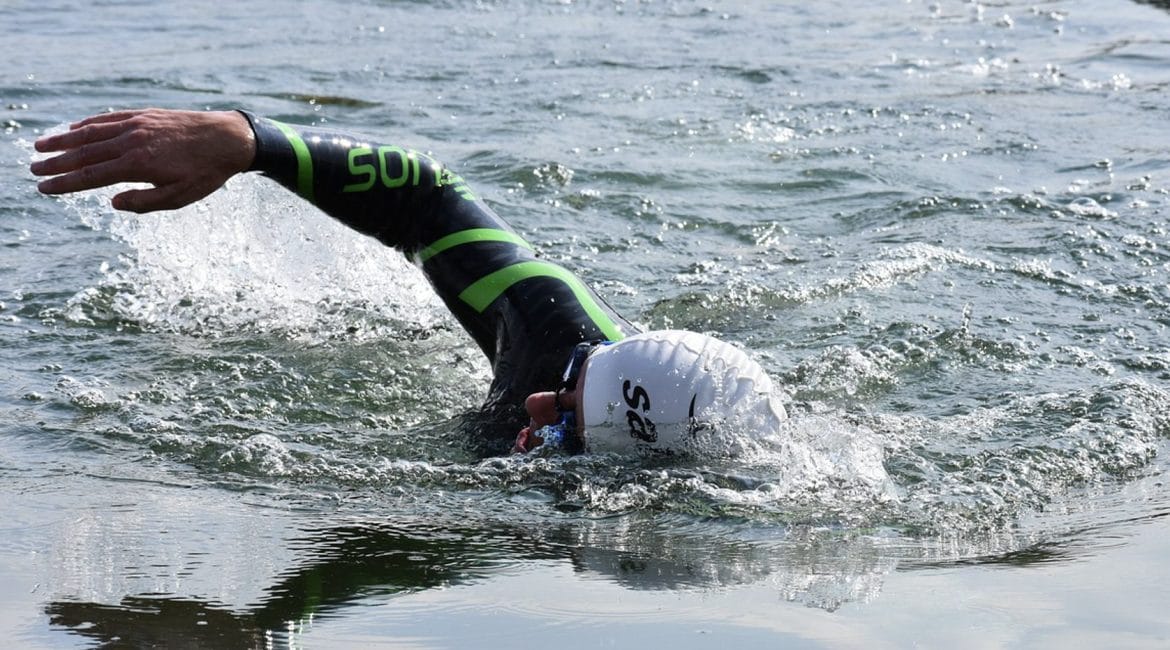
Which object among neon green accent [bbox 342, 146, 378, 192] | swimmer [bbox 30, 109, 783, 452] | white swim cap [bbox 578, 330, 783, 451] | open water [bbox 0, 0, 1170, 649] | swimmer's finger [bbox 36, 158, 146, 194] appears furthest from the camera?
neon green accent [bbox 342, 146, 378, 192]

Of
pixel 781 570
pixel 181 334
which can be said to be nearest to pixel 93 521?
pixel 781 570

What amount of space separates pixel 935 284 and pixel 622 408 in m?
3.09

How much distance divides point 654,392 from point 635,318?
2.38 meters

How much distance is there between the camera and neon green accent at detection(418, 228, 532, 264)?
4.89 m

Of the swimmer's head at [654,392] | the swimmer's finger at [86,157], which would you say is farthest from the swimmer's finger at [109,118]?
the swimmer's head at [654,392]

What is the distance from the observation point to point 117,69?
1106 centimetres

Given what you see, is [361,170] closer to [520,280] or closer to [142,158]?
[520,280]

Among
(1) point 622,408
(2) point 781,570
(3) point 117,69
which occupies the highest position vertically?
(3) point 117,69

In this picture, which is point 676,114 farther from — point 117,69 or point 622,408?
point 622,408

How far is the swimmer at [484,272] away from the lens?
4.15 metres

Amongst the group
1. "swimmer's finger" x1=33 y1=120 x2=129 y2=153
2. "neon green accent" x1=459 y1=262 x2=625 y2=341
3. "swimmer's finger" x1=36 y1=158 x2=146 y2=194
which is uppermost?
"swimmer's finger" x1=33 y1=120 x2=129 y2=153

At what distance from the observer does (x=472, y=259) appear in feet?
16.0

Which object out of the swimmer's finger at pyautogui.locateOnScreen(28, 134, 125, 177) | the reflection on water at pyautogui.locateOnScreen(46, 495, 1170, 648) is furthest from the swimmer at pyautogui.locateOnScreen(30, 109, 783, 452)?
the reflection on water at pyautogui.locateOnScreen(46, 495, 1170, 648)

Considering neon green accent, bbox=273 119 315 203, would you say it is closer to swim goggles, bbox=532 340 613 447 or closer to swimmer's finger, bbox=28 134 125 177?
swimmer's finger, bbox=28 134 125 177
